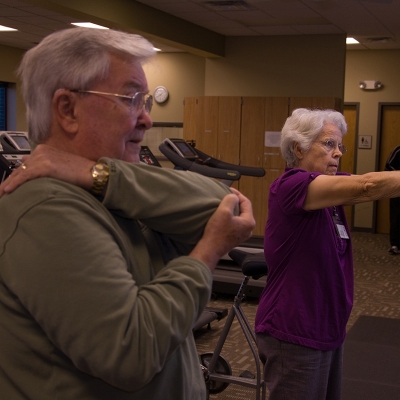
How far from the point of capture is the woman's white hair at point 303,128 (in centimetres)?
254

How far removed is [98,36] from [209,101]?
8544 mm

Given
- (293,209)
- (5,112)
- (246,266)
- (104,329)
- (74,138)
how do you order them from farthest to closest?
(5,112)
(246,266)
(293,209)
(74,138)
(104,329)

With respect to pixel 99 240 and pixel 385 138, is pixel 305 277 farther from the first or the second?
pixel 385 138

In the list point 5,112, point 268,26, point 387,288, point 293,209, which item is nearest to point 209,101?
point 268,26

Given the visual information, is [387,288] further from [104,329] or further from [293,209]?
[104,329]

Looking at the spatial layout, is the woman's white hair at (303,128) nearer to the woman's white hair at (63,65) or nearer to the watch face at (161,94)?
the woman's white hair at (63,65)

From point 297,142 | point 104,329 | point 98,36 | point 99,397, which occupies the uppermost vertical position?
point 98,36

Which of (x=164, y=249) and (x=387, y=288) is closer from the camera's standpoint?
(x=164, y=249)

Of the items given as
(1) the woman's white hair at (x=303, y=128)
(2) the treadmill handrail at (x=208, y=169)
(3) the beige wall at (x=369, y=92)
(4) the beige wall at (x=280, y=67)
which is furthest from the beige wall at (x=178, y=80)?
(1) the woman's white hair at (x=303, y=128)

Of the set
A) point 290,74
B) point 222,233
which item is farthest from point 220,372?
point 290,74

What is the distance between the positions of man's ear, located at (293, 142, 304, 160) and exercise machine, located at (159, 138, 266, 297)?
2.40 meters

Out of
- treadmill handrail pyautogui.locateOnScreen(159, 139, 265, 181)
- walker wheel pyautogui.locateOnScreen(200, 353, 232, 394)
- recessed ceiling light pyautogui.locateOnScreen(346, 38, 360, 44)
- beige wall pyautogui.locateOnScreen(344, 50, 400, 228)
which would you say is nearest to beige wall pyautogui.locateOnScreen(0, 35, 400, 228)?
beige wall pyautogui.locateOnScreen(344, 50, 400, 228)

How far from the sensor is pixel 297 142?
101 inches

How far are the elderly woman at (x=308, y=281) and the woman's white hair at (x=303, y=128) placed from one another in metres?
0.19
